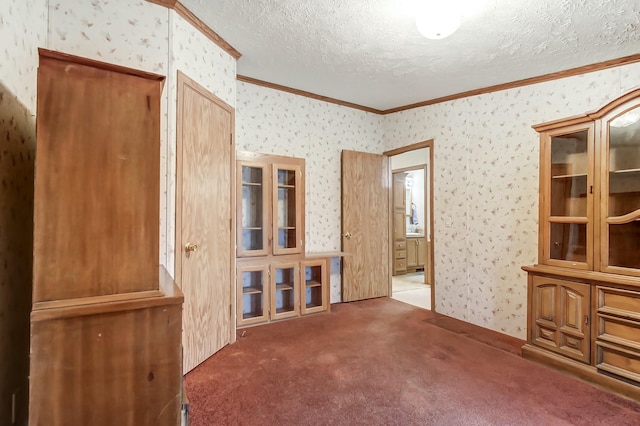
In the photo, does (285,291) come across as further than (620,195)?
Yes

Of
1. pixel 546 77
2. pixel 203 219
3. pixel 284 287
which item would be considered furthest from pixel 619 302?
pixel 203 219

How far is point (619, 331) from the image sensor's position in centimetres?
229

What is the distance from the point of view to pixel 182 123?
2367 mm

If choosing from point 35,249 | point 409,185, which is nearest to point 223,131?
point 35,249

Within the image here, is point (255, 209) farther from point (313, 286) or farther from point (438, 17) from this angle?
point (438, 17)

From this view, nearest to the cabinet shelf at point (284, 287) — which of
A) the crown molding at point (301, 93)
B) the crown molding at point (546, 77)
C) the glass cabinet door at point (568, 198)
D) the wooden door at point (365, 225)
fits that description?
the wooden door at point (365, 225)

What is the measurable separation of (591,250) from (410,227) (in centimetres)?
498

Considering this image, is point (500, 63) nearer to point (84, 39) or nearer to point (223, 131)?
point (223, 131)

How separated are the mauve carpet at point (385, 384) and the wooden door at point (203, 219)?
0.93 ft

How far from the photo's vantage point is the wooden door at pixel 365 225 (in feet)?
14.3

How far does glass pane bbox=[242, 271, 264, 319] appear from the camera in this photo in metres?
3.50

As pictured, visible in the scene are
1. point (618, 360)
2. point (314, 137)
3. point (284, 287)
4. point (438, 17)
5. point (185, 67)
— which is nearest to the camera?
point (438, 17)

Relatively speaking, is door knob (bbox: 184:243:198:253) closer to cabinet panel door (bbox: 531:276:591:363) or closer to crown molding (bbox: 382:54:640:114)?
cabinet panel door (bbox: 531:276:591:363)

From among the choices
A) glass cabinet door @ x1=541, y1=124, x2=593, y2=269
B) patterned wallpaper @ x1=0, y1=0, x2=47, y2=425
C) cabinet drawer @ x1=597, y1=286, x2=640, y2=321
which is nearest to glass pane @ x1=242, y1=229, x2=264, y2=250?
patterned wallpaper @ x1=0, y1=0, x2=47, y2=425
